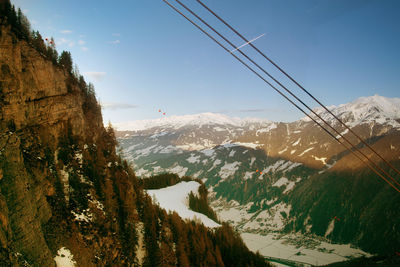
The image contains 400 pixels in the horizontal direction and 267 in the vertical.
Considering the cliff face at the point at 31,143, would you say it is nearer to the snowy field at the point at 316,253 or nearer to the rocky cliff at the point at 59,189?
the rocky cliff at the point at 59,189

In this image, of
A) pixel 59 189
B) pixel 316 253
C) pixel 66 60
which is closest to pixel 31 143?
pixel 59 189

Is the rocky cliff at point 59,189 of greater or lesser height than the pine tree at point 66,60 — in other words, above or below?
below

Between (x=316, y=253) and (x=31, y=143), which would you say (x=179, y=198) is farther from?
(x=316, y=253)

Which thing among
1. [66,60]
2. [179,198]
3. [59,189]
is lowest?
[179,198]

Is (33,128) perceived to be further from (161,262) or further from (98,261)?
(161,262)

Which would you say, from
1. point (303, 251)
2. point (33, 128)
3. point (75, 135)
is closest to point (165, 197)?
point (75, 135)

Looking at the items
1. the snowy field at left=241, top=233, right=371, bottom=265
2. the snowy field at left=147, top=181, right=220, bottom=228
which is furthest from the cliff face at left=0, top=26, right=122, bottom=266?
the snowy field at left=241, top=233, right=371, bottom=265

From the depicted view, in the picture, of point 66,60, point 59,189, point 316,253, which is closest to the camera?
point 59,189

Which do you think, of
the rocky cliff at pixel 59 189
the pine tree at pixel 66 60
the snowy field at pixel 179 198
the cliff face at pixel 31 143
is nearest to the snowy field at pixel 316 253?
the snowy field at pixel 179 198
